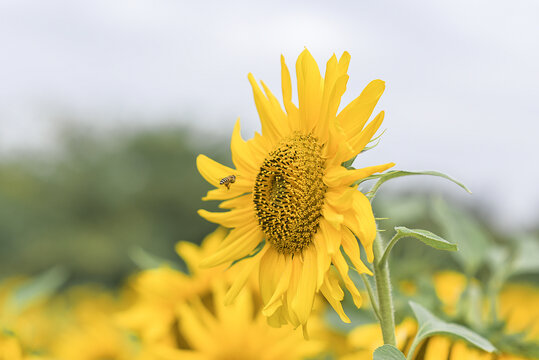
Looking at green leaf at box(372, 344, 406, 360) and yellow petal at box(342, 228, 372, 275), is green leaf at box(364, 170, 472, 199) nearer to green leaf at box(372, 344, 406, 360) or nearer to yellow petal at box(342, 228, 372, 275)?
yellow petal at box(342, 228, 372, 275)

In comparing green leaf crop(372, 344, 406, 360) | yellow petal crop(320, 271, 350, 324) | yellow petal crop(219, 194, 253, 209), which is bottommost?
green leaf crop(372, 344, 406, 360)

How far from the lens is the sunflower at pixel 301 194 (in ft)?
1.84

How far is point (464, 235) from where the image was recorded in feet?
3.67

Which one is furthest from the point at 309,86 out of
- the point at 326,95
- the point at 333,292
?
the point at 333,292

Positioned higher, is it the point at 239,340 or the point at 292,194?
the point at 292,194

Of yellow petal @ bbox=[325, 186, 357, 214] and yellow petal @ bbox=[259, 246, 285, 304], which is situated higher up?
Result: yellow petal @ bbox=[325, 186, 357, 214]

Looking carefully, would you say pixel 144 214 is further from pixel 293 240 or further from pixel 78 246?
pixel 293 240

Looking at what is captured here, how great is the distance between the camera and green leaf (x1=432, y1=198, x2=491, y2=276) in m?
1.06

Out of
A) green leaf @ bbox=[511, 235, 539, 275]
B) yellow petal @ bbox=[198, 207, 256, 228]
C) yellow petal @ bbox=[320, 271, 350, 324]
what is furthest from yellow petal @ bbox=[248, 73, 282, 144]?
green leaf @ bbox=[511, 235, 539, 275]

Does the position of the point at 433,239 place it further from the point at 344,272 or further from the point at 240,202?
the point at 240,202

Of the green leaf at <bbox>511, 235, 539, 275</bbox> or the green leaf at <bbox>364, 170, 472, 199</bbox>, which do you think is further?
the green leaf at <bbox>511, 235, 539, 275</bbox>

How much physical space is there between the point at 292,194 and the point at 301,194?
0.06ft

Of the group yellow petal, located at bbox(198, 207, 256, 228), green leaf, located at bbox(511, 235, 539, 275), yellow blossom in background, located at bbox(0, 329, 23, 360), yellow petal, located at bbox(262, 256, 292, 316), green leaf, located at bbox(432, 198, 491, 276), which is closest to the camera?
yellow petal, located at bbox(262, 256, 292, 316)

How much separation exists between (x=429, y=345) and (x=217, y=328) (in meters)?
0.43
